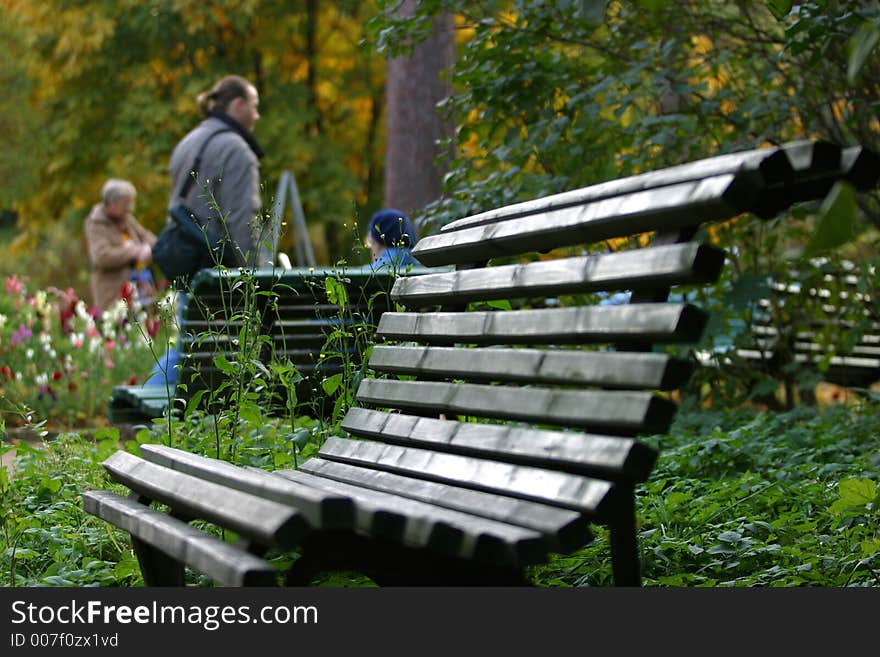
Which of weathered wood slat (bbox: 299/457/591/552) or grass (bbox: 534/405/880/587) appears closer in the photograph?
weathered wood slat (bbox: 299/457/591/552)

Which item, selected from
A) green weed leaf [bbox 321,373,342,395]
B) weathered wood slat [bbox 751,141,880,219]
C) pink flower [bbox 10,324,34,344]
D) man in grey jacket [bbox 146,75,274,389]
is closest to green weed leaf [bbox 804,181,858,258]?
weathered wood slat [bbox 751,141,880,219]

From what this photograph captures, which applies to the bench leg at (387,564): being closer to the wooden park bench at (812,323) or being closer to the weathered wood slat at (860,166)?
the weathered wood slat at (860,166)

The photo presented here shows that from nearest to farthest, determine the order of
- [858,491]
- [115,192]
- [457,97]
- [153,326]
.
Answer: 1. [858,491]
2. [457,97]
3. [153,326]
4. [115,192]

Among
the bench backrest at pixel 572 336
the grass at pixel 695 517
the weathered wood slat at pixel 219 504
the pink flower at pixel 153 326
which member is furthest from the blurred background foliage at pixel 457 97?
the pink flower at pixel 153 326

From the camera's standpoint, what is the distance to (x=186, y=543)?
2.29 m

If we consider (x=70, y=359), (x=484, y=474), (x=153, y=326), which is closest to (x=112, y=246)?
(x=153, y=326)

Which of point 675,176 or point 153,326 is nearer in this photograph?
point 675,176

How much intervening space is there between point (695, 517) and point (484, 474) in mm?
1206

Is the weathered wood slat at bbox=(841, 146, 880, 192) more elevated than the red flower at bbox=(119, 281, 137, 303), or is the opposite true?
the weathered wood slat at bbox=(841, 146, 880, 192)

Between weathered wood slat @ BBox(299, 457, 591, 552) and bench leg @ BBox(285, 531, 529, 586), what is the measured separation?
119 millimetres

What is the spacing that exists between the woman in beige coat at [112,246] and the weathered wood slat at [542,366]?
8595mm

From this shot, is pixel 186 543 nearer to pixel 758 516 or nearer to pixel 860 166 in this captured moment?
pixel 860 166

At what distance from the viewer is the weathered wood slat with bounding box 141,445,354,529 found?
6.97 ft

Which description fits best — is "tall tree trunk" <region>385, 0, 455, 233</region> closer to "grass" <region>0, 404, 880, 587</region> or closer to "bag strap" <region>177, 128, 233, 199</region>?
"bag strap" <region>177, 128, 233, 199</region>
